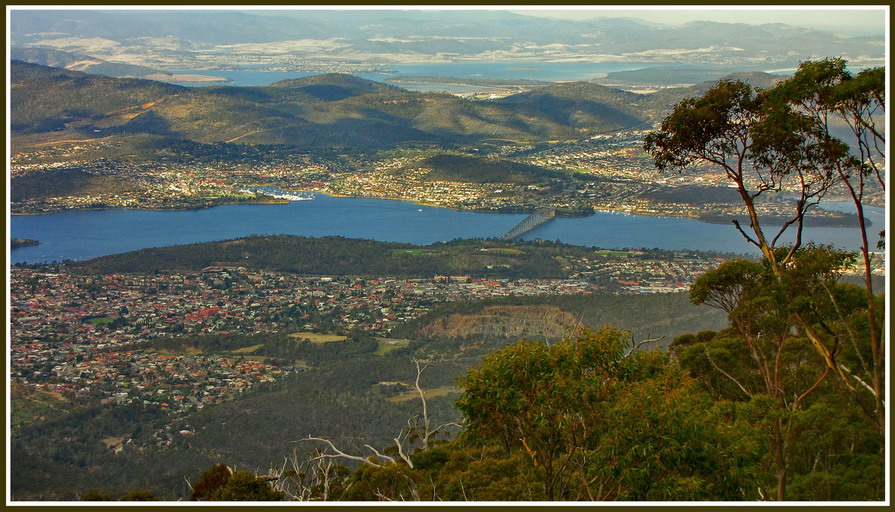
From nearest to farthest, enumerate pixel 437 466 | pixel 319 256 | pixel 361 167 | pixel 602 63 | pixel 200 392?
pixel 437 466 → pixel 200 392 → pixel 319 256 → pixel 361 167 → pixel 602 63

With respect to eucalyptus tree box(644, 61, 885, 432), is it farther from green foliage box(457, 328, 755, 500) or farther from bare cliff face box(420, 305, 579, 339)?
bare cliff face box(420, 305, 579, 339)

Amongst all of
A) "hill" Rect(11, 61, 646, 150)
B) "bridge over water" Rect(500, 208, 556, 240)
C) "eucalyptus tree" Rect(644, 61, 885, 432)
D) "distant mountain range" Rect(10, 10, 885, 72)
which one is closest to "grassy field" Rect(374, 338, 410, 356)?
"bridge over water" Rect(500, 208, 556, 240)

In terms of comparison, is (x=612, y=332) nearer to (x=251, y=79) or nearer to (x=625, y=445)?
(x=625, y=445)

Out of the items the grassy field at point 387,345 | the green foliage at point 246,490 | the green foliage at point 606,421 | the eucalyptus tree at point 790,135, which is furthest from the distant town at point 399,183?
the green foliage at point 246,490

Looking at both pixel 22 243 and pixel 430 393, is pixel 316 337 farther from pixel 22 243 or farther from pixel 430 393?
pixel 22 243

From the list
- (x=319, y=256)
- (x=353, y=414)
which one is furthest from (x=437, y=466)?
(x=319, y=256)

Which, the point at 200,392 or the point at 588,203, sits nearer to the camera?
the point at 200,392

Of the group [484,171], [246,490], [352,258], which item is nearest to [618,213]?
[484,171]
